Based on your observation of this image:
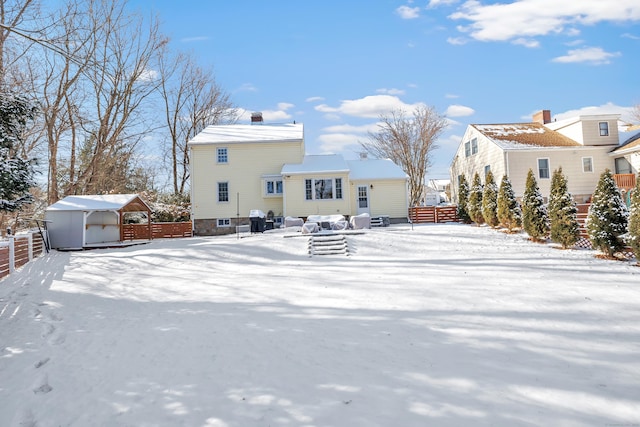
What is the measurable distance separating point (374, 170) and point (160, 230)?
44.6 feet

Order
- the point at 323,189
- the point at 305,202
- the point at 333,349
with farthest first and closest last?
the point at 323,189
the point at 305,202
the point at 333,349

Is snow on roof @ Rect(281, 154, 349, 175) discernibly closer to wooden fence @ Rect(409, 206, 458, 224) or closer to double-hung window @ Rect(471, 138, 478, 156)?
wooden fence @ Rect(409, 206, 458, 224)

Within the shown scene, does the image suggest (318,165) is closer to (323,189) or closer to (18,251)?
(323,189)

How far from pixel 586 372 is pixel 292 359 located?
298 cm

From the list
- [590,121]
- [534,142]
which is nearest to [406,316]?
[534,142]

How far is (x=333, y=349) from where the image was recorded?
4.81 metres

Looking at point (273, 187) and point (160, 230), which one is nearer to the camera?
point (273, 187)

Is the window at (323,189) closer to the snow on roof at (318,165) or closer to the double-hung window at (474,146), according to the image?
the snow on roof at (318,165)

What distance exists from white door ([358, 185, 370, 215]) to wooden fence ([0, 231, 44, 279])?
52.1ft

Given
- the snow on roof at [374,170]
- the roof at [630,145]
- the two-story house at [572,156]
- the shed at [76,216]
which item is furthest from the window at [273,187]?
the roof at [630,145]

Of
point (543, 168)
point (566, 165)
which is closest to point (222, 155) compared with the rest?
point (543, 168)

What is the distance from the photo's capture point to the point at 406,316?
605 centimetres

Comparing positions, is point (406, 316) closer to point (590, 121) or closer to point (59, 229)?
point (59, 229)

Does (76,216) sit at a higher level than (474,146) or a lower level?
lower
